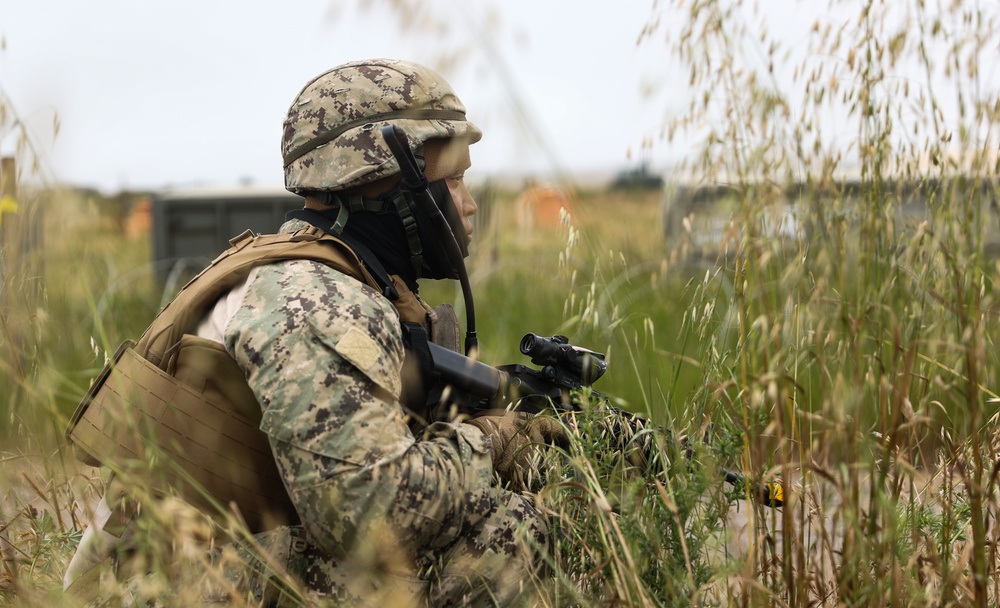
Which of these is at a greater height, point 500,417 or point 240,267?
point 240,267

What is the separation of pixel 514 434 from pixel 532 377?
22cm

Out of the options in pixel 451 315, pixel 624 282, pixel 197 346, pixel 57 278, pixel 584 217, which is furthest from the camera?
pixel 451 315

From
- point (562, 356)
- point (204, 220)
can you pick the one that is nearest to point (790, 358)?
point (562, 356)

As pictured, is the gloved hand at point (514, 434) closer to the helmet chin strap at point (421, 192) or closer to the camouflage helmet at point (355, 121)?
the helmet chin strap at point (421, 192)

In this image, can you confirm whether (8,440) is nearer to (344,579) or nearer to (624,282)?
(344,579)

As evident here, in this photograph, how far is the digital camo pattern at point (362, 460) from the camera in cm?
199

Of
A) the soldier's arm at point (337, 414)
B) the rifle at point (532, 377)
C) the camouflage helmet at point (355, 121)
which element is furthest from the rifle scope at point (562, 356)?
the camouflage helmet at point (355, 121)

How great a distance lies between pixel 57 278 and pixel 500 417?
3.66 feet

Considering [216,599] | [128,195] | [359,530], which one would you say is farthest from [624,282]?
[128,195]

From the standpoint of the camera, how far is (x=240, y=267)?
224 cm

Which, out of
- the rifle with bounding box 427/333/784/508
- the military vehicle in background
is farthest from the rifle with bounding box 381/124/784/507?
the military vehicle in background

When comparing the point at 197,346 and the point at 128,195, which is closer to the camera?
the point at 197,346

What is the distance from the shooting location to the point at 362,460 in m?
1.99

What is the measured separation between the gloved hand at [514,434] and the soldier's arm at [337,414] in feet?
0.82
